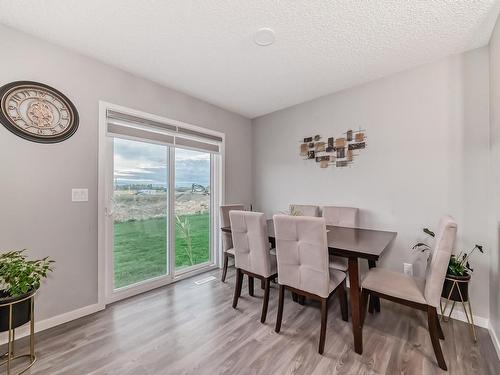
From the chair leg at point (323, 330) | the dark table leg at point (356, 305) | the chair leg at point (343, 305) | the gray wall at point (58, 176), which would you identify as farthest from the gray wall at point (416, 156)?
the gray wall at point (58, 176)

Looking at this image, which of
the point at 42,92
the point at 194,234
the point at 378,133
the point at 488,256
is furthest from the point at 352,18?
the point at 194,234

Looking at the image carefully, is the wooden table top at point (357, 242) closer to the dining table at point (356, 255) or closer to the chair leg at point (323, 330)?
the dining table at point (356, 255)

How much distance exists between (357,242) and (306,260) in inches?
20.1

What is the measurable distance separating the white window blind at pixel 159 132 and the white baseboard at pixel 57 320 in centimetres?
171

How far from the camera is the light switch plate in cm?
205

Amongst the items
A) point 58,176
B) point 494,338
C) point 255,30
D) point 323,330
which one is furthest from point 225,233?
point 494,338

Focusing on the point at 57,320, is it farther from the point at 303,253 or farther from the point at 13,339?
the point at 303,253

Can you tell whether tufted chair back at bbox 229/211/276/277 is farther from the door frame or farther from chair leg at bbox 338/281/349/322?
the door frame

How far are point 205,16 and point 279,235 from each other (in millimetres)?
1752

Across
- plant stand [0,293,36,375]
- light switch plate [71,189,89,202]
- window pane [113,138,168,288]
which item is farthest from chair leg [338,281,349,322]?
light switch plate [71,189,89,202]

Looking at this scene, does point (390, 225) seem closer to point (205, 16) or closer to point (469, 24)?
point (469, 24)

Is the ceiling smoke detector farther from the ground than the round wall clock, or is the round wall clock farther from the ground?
the ceiling smoke detector

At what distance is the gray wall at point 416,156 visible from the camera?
1.98 metres

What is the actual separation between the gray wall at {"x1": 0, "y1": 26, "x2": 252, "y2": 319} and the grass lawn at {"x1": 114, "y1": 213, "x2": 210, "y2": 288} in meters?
0.31
